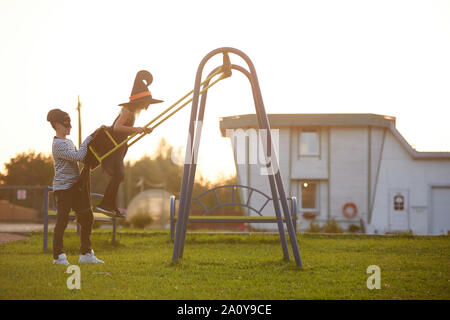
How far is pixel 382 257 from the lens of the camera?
817 centimetres

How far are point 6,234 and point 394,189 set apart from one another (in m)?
16.5

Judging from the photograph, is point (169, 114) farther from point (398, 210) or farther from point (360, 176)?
point (398, 210)

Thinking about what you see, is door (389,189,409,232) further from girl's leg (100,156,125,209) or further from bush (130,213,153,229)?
girl's leg (100,156,125,209)

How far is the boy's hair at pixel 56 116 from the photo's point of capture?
20.8ft

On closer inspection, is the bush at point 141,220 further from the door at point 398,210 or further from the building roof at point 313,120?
the door at point 398,210

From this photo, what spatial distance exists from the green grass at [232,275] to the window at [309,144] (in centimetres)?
1431

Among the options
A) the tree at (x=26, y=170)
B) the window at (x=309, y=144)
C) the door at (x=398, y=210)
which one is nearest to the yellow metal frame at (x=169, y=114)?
the window at (x=309, y=144)

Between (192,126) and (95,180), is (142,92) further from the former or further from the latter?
(95,180)

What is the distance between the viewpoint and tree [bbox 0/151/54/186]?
34.0 meters

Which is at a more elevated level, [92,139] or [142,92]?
[142,92]

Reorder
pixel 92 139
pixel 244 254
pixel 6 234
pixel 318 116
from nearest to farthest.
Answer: pixel 92 139
pixel 244 254
pixel 6 234
pixel 318 116

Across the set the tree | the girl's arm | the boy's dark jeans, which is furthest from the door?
the tree
